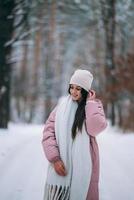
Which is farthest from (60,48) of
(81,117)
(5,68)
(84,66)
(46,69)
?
(81,117)

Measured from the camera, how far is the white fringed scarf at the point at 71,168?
5.83 m

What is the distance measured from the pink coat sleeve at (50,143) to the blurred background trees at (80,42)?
62.0 ft

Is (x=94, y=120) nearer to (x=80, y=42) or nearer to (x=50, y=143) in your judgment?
(x=50, y=143)

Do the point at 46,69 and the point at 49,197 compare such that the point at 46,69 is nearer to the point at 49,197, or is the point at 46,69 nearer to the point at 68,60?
the point at 68,60

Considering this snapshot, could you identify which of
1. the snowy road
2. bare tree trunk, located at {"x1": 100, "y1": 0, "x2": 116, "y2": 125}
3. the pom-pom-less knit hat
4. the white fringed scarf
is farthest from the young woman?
bare tree trunk, located at {"x1": 100, "y1": 0, "x2": 116, "y2": 125}

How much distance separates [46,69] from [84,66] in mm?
8576

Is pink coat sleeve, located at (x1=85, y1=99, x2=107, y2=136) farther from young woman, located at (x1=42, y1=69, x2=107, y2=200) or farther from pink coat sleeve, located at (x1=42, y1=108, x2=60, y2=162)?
pink coat sleeve, located at (x1=42, y1=108, x2=60, y2=162)

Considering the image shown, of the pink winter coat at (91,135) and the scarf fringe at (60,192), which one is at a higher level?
the pink winter coat at (91,135)

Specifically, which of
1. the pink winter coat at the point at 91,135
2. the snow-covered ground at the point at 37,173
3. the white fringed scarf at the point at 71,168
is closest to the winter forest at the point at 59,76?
the snow-covered ground at the point at 37,173

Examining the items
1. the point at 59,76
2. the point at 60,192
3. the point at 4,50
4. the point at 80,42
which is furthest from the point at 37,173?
the point at 59,76

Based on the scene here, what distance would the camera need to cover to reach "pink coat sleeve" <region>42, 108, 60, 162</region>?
228 inches

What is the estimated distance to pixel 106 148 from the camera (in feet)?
60.0

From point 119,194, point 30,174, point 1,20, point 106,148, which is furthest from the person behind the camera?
point 1,20

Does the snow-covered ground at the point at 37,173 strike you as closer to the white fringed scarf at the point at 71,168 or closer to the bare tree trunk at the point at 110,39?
the white fringed scarf at the point at 71,168
